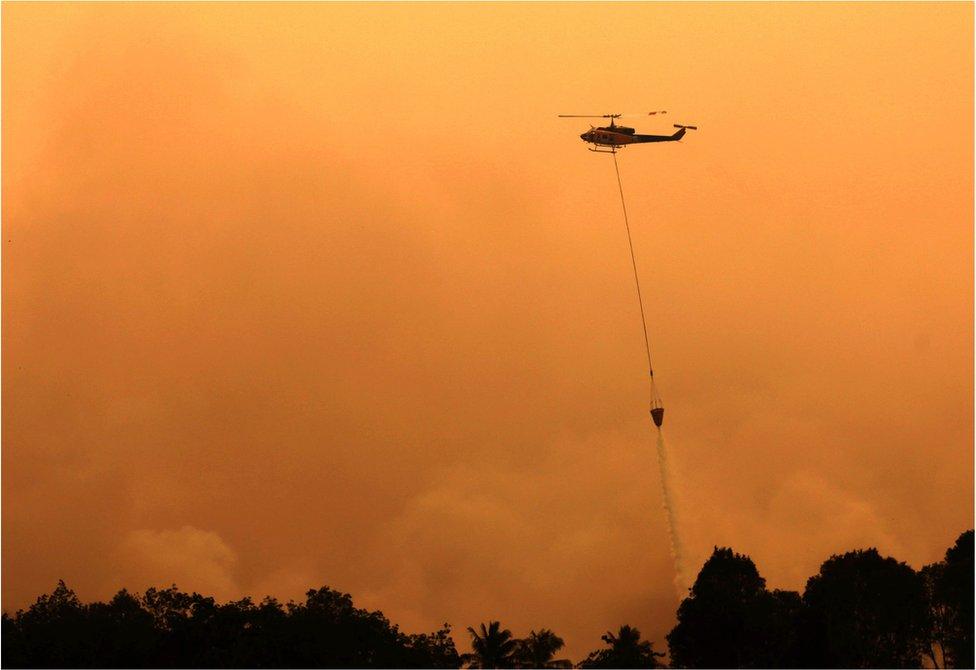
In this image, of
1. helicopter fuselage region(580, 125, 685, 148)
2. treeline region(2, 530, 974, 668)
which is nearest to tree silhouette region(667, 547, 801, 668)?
treeline region(2, 530, 974, 668)

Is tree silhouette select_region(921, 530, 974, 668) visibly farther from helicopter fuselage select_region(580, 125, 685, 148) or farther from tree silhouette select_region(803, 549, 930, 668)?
helicopter fuselage select_region(580, 125, 685, 148)

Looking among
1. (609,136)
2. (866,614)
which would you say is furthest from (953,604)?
(609,136)

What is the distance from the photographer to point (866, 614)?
114438mm

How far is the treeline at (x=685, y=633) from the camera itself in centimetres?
11156

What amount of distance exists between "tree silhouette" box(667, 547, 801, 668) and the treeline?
9cm

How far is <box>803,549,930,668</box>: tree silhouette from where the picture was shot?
111688 millimetres

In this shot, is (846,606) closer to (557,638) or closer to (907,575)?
(907,575)

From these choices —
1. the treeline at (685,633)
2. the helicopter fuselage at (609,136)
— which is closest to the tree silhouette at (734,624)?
the treeline at (685,633)

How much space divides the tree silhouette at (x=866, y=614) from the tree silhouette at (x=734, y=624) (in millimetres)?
1797

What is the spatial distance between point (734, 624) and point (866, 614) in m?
9.16

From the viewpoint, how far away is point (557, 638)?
106875 mm

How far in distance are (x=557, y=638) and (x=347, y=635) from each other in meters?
17.3

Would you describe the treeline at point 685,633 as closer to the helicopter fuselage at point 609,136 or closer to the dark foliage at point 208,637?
the dark foliage at point 208,637

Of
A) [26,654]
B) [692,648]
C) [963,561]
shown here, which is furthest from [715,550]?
[26,654]
